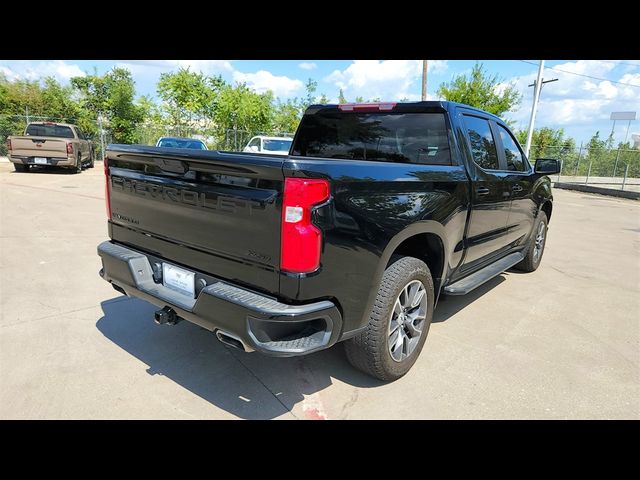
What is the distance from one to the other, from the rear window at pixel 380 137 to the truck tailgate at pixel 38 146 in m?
14.3

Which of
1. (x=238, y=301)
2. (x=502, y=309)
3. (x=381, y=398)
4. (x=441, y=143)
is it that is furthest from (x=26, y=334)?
(x=502, y=309)

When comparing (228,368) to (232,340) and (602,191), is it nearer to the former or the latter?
(232,340)

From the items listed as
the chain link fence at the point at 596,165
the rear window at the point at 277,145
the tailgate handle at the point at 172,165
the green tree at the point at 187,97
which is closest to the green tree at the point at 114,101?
the green tree at the point at 187,97

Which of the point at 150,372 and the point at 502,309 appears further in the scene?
the point at 502,309

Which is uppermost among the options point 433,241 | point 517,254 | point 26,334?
point 433,241

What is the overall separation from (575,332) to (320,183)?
3.28m

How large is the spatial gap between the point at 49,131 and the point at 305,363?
1682 centimetres

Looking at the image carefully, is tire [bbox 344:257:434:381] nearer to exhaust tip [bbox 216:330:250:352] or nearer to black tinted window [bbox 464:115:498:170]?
exhaust tip [bbox 216:330:250:352]

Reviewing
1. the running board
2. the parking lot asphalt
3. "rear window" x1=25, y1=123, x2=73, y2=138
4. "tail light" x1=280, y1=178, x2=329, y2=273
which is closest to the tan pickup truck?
"rear window" x1=25, y1=123, x2=73, y2=138

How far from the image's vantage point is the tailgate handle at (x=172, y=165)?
2.55 metres

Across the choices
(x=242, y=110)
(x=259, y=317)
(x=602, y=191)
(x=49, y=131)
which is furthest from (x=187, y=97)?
(x=259, y=317)

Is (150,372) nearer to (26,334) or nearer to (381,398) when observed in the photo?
(26,334)

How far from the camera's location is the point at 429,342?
145 inches

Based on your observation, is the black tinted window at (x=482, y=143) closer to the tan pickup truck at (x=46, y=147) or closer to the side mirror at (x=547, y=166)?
the side mirror at (x=547, y=166)
